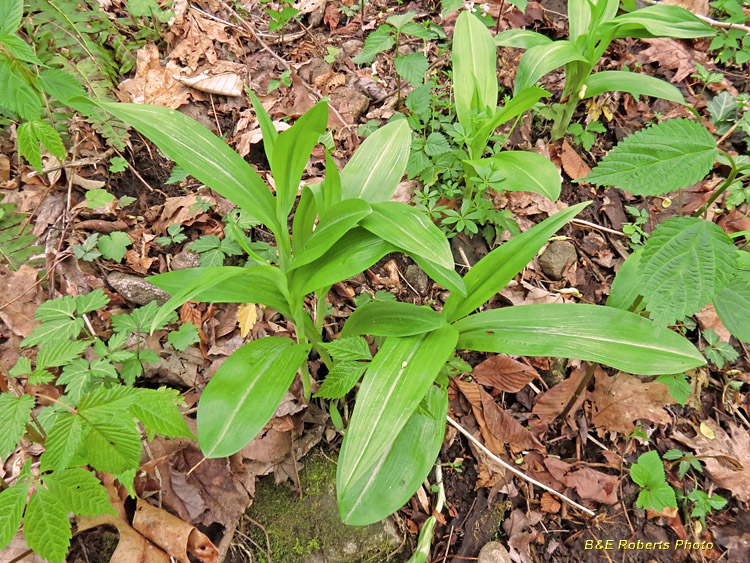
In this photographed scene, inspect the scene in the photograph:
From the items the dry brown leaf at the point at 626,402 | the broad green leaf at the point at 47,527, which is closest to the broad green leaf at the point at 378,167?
the broad green leaf at the point at 47,527

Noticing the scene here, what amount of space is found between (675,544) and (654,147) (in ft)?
5.57

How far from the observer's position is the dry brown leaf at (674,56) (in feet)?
10.6

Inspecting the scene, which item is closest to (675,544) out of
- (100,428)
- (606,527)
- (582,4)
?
(606,527)

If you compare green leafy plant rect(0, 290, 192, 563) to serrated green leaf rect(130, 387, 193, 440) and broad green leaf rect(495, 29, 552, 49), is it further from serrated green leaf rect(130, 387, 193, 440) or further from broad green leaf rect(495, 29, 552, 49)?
broad green leaf rect(495, 29, 552, 49)

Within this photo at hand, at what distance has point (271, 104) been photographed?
2.93 m

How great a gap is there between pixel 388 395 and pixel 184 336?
3.40 feet

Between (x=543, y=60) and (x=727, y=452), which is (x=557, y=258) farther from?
(x=727, y=452)

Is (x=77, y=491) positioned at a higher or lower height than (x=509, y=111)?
lower

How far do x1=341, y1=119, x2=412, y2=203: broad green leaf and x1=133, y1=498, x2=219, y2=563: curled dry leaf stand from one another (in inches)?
55.8

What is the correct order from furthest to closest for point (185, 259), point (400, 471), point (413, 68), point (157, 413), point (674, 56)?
point (674, 56) → point (413, 68) → point (185, 259) → point (400, 471) → point (157, 413)

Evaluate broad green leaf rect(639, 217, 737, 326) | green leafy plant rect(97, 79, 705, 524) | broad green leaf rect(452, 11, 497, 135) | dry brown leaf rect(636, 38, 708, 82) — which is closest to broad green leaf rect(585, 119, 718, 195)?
broad green leaf rect(639, 217, 737, 326)

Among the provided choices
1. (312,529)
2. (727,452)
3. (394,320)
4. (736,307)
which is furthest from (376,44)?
(727,452)

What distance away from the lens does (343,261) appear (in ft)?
4.96

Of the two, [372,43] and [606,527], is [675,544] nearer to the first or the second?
[606,527]
